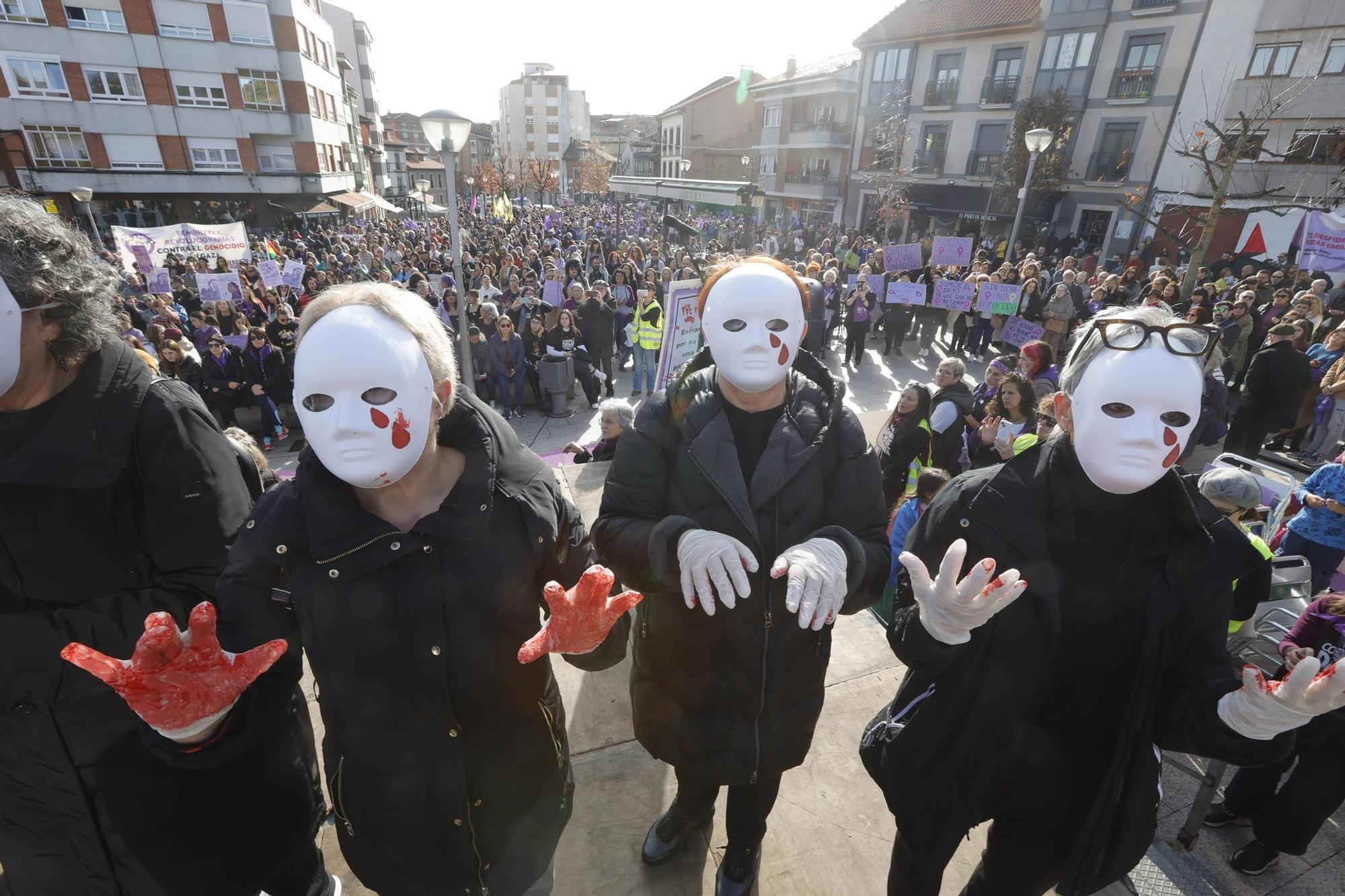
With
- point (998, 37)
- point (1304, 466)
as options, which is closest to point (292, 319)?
point (1304, 466)

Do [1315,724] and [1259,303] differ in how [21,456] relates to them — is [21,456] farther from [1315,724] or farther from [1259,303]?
[1259,303]

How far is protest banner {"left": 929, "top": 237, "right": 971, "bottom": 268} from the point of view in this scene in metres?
11.7

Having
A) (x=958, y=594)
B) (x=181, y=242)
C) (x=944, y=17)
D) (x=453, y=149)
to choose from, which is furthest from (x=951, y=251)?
(x=944, y=17)

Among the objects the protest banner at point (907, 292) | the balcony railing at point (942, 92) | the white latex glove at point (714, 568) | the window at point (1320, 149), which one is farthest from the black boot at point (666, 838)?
the balcony railing at point (942, 92)

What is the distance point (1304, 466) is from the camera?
520cm

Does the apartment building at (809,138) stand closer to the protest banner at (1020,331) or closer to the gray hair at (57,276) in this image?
the protest banner at (1020,331)

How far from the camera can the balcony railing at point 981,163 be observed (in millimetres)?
24438

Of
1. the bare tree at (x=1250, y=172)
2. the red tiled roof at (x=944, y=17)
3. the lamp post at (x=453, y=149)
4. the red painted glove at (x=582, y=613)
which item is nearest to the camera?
the red painted glove at (x=582, y=613)

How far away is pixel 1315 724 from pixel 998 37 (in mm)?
29371

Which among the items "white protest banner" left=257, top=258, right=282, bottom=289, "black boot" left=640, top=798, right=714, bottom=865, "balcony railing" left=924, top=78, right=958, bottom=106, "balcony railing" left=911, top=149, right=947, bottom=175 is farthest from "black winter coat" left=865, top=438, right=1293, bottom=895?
"balcony railing" left=924, top=78, right=958, bottom=106

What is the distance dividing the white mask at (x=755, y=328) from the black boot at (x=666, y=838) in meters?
1.62

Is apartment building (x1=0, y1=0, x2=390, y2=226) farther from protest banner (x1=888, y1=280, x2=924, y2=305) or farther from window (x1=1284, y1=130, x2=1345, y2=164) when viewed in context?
window (x1=1284, y1=130, x2=1345, y2=164)

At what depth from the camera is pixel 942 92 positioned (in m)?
26.1

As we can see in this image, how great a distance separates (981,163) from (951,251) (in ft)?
55.7
